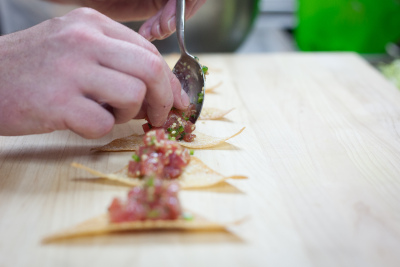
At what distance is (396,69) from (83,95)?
232cm

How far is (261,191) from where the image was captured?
148 cm

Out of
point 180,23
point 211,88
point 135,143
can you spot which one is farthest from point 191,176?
point 211,88

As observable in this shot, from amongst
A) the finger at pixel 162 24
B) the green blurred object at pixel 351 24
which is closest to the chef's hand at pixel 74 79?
the finger at pixel 162 24

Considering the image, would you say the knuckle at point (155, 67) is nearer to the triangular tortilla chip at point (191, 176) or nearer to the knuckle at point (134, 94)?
the knuckle at point (134, 94)

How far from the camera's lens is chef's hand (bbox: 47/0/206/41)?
2.15 meters

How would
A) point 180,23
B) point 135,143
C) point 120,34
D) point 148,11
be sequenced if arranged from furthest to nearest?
point 148,11 < point 180,23 < point 135,143 < point 120,34

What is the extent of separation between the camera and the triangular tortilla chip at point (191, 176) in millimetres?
1450

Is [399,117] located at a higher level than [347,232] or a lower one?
lower

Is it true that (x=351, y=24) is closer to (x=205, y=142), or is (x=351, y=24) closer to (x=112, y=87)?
(x=205, y=142)

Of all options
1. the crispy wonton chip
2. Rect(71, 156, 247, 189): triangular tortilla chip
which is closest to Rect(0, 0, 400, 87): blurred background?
the crispy wonton chip

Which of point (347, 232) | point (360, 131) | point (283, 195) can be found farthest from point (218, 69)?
point (347, 232)

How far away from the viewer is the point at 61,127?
1.53 meters

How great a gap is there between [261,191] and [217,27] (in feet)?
5.67

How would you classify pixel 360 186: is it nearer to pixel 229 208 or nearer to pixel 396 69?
pixel 229 208
